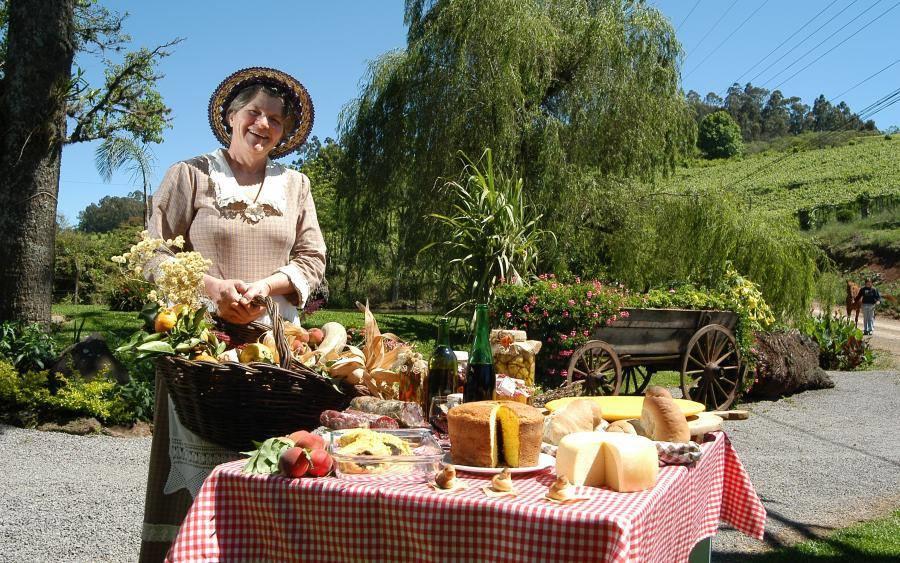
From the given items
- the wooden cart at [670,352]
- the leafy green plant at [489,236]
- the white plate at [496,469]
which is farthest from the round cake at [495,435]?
the leafy green plant at [489,236]

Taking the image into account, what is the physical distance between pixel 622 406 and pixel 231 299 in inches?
51.3

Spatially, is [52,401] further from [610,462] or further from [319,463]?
[610,462]

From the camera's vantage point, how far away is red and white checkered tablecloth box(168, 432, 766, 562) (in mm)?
1478

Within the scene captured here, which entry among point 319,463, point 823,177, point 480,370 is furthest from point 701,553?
point 823,177

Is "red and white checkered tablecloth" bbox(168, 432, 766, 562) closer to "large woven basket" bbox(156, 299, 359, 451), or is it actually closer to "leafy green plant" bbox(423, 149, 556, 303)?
"large woven basket" bbox(156, 299, 359, 451)

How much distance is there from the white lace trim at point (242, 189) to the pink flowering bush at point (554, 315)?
4679 millimetres

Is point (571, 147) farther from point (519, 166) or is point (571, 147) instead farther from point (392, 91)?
point (392, 91)

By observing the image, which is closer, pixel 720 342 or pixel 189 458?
pixel 189 458

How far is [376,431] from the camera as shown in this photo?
1.93 metres

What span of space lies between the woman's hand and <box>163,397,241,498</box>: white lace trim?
34 cm

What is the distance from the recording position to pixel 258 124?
2.87 metres

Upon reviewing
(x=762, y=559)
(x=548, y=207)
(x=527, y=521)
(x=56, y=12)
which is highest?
(x=56, y=12)

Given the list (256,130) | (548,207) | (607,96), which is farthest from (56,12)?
(607,96)

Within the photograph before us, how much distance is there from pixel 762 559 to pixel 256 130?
11.6 feet
